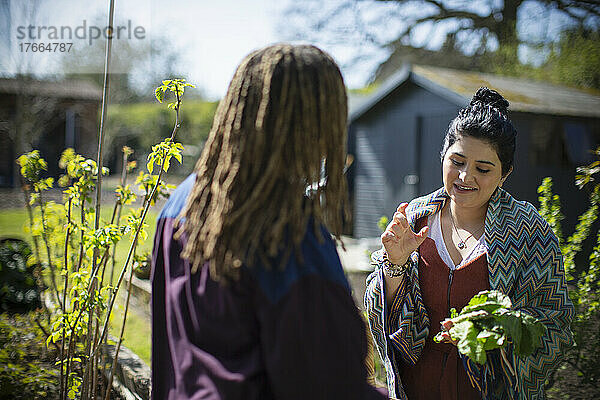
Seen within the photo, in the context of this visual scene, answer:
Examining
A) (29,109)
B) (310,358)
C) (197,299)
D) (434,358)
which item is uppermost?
(29,109)

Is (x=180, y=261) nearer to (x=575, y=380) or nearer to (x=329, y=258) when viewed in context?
(x=329, y=258)

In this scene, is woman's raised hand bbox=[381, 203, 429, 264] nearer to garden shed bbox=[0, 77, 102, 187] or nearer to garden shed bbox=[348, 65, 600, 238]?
garden shed bbox=[348, 65, 600, 238]

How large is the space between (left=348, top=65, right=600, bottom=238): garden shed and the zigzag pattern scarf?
13.3 ft

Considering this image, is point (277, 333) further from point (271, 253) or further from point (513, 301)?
point (513, 301)

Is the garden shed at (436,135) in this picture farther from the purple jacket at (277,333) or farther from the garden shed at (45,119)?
the garden shed at (45,119)

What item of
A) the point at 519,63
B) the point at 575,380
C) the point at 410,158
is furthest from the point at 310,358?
the point at 519,63

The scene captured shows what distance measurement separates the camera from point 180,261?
125 centimetres

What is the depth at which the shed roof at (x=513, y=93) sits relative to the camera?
731 centimetres

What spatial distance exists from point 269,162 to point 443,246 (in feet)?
3.99

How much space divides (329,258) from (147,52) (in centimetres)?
3017

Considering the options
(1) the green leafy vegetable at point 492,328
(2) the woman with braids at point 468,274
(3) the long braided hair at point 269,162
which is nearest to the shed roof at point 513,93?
(2) the woman with braids at point 468,274

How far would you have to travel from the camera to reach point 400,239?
196 centimetres

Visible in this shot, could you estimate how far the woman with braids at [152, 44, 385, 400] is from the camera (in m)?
1.10

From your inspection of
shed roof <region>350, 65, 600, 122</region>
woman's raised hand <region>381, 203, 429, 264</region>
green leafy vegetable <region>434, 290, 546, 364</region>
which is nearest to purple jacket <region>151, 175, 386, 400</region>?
green leafy vegetable <region>434, 290, 546, 364</region>
